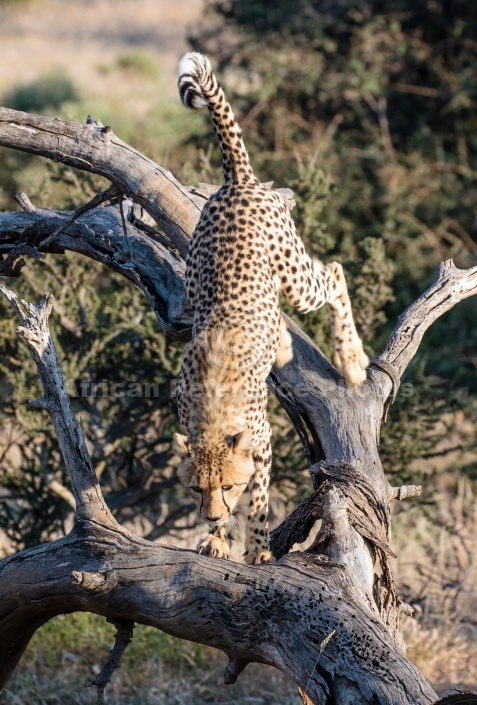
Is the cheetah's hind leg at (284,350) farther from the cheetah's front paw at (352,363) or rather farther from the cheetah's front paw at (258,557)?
the cheetah's front paw at (258,557)

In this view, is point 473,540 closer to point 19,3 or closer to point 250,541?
point 250,541

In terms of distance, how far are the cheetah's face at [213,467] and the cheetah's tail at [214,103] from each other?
50.4 inches

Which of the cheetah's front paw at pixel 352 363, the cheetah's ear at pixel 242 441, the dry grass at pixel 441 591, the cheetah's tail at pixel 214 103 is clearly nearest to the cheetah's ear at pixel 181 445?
the cheetah's ear at pixel 242 441

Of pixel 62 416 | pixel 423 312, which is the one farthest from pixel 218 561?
pixel 423 312

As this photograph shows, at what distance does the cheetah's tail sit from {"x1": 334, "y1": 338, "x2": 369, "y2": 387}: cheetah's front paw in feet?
3.16

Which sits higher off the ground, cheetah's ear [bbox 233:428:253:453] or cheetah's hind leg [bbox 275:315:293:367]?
cheetah's hind leg [bbox 275:315:293:367]

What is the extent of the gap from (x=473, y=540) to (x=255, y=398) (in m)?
3.30

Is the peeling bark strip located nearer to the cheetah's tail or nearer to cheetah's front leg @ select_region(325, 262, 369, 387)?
cheetah's front leg @ select_region(325, 262, 369, 387)

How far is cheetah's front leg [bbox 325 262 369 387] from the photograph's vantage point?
4.31m

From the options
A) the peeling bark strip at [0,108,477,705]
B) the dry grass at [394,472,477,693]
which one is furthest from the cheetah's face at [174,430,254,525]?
the dry grass at [394,472,477,693]

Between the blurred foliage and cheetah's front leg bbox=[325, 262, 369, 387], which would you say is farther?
the blurred foliage

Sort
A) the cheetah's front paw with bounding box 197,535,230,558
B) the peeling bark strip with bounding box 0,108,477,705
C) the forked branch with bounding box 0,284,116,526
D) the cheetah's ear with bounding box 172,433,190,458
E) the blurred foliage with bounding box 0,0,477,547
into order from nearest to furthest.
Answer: the peeling bark strip with bounding box 0,108,477,705 < the forked branch with bounding box 0,284,116,526 < the cheetah's ear with bounding box 172,433,190,458 < the cheetah's front paw with bounding box 197,535,230,558 < the blurred foliage with bounding box 0,0,477,547

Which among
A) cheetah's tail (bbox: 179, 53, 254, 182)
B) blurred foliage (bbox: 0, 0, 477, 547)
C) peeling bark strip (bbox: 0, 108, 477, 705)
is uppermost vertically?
blurred foliage (bbox: 0, 0, 477, 547)

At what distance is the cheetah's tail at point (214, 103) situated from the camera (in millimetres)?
4294
